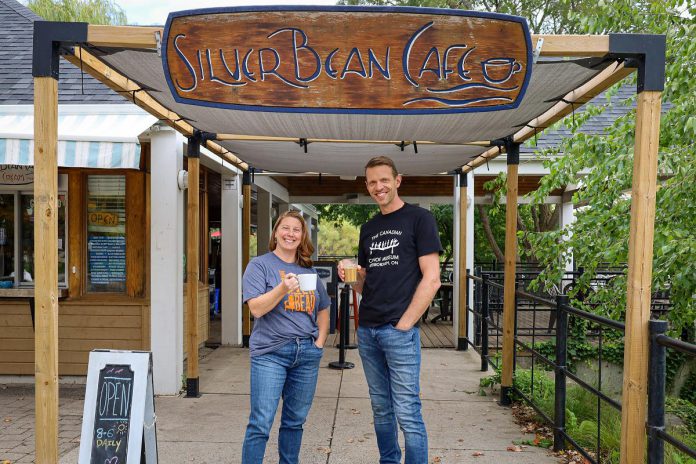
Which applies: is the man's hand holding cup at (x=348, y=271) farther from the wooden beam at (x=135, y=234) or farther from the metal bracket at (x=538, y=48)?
the wooden beam at (x=135, y=234)

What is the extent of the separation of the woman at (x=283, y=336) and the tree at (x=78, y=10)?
71.5 feet

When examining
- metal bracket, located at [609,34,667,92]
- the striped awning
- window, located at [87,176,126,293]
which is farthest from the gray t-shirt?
window, located at [87,176,126,293]

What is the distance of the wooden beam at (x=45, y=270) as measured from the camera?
9.91ft

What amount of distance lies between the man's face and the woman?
1.42ft

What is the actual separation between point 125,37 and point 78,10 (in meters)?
23.7

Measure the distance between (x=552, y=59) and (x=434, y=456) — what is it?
261cm

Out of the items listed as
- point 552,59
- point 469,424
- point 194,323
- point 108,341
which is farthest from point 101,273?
point 552,59

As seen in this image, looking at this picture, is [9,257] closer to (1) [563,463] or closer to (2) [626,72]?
(1) [563,463]

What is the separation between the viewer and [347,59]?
297 centimetres

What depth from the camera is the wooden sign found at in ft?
9.39

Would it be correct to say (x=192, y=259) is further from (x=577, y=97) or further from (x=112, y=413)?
(x=577, y=97)

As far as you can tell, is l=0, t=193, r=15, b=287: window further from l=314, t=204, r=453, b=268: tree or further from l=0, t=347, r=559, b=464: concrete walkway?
l=314, t=204, r=453, b=268: tree

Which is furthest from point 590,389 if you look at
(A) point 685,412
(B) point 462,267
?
(B) point 462,267

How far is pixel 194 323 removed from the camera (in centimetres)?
545
